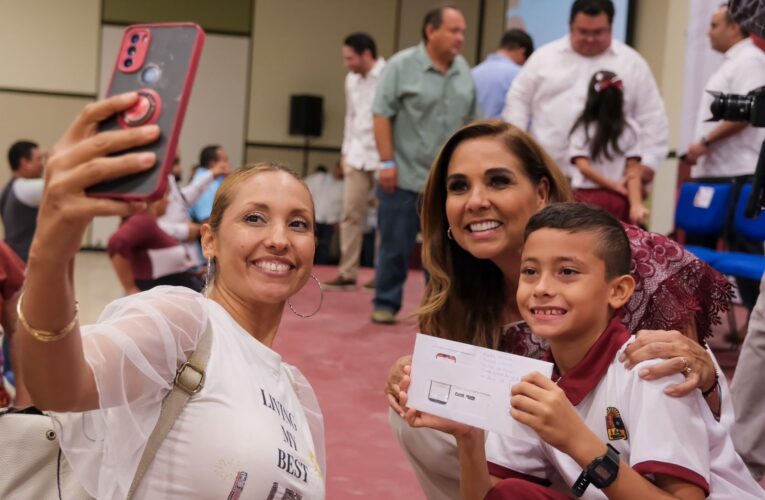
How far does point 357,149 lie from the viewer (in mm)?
6414

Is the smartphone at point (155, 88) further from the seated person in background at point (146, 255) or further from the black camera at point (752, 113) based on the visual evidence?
the seated person in background at point (146, 255)

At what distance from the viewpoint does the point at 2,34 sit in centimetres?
1101

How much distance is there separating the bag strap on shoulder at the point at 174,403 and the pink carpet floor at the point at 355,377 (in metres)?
1.08

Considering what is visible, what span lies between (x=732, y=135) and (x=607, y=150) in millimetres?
844

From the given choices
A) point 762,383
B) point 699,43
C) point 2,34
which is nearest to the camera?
point 762,383

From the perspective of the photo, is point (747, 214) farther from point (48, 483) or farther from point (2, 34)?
point (2, 34)

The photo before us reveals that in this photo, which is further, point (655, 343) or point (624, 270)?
point (624, 270)

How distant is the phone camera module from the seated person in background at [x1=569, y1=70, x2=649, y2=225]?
3251mm

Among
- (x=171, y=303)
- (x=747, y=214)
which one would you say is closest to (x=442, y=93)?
(x=747, y=214)

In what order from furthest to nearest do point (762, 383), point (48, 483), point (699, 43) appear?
point (699, 43)
point (762, 383)
point (48, 483)

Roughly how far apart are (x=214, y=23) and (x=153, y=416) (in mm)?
10477

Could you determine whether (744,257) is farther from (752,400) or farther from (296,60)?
(296,60)

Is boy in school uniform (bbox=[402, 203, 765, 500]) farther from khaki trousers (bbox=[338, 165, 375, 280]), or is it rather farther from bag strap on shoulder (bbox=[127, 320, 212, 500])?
khaki trousers (bbox=[338, 165, 375, 280])

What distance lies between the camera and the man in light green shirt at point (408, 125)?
4895mm
